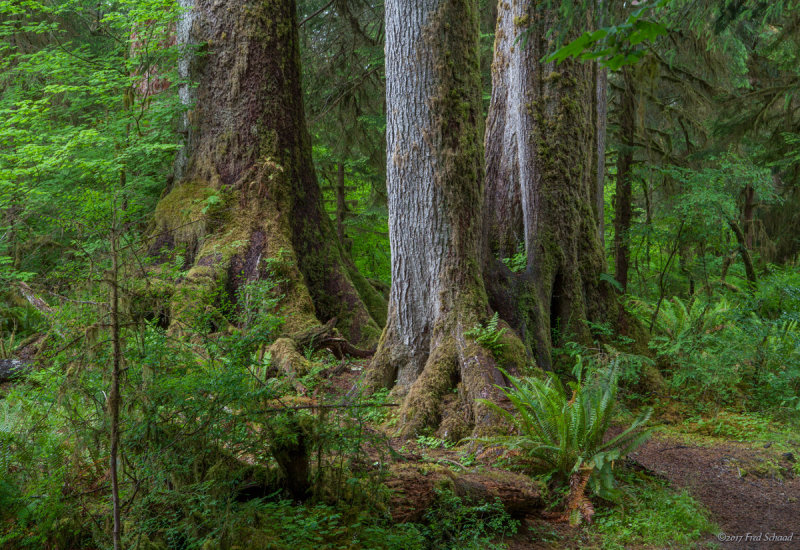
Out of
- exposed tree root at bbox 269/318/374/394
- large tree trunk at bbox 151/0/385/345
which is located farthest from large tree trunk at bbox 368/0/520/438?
large tree trunk at bbox 151/0/385/345

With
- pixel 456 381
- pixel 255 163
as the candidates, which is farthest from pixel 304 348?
pixel 255 163

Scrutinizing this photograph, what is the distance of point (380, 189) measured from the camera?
43.2 ft

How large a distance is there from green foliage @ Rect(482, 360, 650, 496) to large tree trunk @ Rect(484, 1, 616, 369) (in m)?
2.16

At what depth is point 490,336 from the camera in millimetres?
5344

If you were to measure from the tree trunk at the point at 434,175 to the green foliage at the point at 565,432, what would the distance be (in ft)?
3.38

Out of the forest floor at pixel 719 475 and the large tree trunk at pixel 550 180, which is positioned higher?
the large tree trunk at pixel 550 180

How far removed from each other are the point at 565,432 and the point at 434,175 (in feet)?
8.54

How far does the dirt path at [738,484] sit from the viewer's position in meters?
4.15

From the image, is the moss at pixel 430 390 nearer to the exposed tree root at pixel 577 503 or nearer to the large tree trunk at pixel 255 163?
the exposed tree root at pixel 577 503

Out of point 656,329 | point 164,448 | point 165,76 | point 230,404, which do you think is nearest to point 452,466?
point 230,404

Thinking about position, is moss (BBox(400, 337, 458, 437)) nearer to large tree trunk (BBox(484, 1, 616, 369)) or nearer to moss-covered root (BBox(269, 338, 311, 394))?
moss-covered root (BBox(269, 338, 311, 394))

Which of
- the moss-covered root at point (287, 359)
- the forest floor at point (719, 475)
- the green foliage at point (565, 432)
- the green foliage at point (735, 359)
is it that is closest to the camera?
the forest floor at point (719, 475)

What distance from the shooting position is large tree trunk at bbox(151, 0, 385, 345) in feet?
24.8

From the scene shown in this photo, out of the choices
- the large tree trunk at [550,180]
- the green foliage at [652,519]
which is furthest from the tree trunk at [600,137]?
the green foliage at [652,519]
